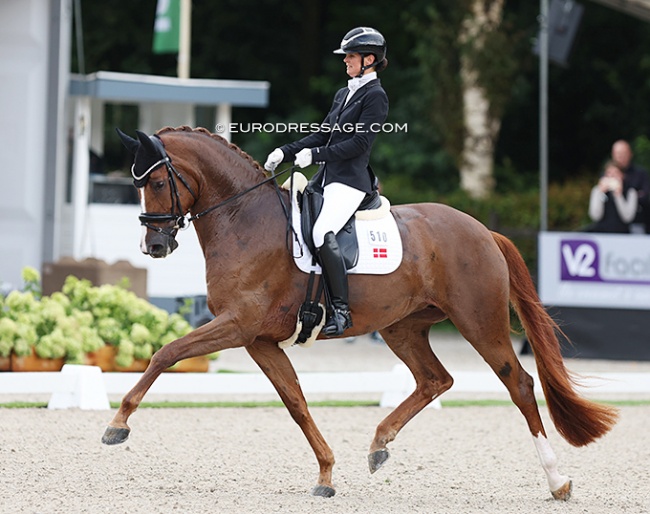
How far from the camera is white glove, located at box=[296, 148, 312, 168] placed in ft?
22.6

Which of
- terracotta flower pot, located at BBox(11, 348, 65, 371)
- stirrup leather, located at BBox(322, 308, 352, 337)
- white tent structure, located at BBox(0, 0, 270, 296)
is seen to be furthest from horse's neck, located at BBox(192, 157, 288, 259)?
white tent structure, located at BBox(0, 0, 270, 296)

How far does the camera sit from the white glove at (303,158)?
271 inches

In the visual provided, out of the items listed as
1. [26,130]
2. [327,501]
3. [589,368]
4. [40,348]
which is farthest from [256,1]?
[327,501]

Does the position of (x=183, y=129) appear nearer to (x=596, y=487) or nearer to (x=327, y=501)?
(x=327, y=501)

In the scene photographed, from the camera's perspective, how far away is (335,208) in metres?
7.04

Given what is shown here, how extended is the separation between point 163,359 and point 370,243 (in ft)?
4.77

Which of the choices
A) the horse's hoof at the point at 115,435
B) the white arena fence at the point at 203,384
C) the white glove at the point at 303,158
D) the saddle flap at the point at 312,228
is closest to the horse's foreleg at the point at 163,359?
the horse's hoof at the point at 115,435

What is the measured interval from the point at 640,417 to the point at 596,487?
3441 millimetres

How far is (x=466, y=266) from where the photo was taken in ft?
24.2

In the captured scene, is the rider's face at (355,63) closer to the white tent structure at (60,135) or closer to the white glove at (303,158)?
the white glove at (303,158)

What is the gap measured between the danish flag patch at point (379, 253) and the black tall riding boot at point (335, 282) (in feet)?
0.81

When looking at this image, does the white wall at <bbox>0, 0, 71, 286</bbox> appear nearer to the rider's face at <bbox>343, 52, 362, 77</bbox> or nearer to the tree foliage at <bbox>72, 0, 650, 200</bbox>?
the tree foliage at <bbox>72, 0, 650, 200</bbox>

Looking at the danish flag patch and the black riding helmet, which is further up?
the black riding helmet

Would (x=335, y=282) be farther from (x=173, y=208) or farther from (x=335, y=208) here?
(x=173, y=208)
